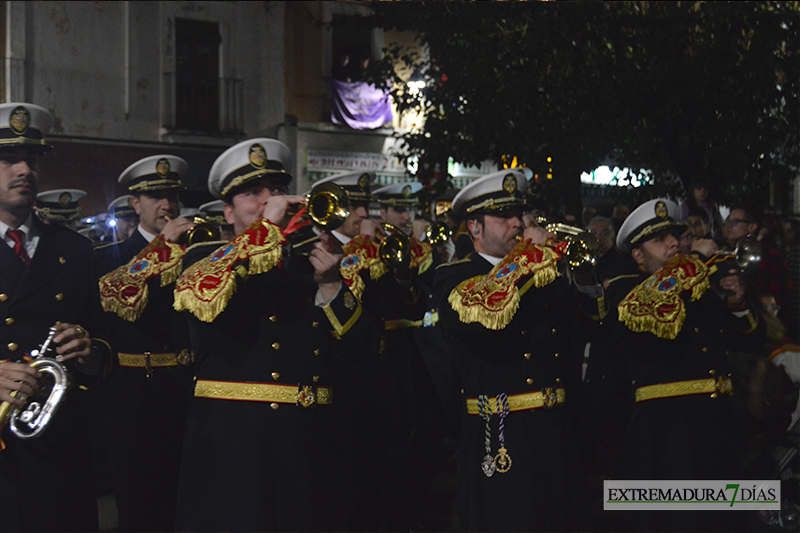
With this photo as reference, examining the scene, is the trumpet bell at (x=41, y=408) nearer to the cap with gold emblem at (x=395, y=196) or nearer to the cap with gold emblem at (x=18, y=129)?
the cap with gold emblem at (x=18, y=129)

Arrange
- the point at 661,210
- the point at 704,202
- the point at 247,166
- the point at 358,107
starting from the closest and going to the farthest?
the point at 247,166
the point at 661,210
the point at 704,202
the point at 358,107

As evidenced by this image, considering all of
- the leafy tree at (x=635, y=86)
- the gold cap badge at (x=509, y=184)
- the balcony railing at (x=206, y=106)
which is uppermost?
the balcony railing at (x=206, y=106)

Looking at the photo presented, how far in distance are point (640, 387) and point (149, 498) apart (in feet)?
9.62

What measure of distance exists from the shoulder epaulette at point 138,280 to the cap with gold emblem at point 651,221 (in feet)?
9.25

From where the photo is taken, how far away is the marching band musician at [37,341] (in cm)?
360

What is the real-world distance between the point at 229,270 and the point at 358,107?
54.9 feet

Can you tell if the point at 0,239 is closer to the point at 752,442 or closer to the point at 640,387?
the point at 640,387

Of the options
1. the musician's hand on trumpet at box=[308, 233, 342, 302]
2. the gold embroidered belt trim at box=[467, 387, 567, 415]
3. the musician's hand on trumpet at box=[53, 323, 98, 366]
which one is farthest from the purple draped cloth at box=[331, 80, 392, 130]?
the musician's hand on trumpet at box=[53, 323, 98, 366]

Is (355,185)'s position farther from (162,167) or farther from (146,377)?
(146,377)

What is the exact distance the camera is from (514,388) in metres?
4.47

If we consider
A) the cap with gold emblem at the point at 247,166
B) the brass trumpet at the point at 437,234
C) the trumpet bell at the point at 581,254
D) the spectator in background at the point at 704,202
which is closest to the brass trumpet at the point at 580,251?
the trumpet bell at the point at 581,254

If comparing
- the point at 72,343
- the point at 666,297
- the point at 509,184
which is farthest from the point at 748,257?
the point at 72,343

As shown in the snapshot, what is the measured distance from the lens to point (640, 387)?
5.41 m

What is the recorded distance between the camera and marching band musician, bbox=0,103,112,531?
142 inches
